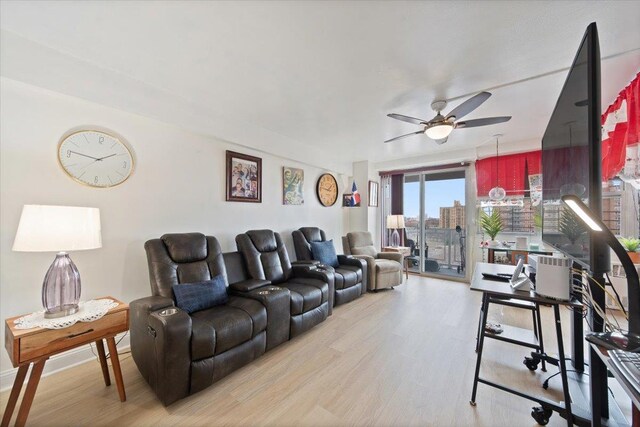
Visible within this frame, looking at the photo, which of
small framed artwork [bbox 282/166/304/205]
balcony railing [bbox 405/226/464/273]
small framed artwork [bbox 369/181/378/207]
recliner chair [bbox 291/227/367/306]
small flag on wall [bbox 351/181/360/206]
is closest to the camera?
recliner chair [bbox 291/227/367/306]

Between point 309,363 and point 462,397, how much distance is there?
116cm

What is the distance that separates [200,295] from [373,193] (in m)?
4.16

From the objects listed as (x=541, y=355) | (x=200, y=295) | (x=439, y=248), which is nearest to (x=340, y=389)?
(x=200, y=295)

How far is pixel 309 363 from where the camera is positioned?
7.00ft

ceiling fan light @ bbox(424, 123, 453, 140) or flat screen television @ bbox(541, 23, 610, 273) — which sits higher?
ceiling fan light @ bbox(424, 123, 453, 140)

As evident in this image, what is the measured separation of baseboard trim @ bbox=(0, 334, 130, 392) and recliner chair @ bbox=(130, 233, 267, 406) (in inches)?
20.2

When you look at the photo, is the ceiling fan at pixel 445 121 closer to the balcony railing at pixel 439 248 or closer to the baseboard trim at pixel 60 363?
the balcony railing at pixel 439 248

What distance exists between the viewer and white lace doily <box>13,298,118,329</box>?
1447mm

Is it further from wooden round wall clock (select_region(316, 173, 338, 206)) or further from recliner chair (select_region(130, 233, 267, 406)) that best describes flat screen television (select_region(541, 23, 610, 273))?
wooden round wall clock (select_region(316, 173, 338, 206))

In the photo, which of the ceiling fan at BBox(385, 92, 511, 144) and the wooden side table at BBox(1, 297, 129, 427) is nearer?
the wooden side table at BBox(1, 297, 129, 427)

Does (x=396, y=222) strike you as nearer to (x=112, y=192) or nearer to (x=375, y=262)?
(x=375, y=262)

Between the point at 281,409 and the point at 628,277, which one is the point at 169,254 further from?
the point at 628,277

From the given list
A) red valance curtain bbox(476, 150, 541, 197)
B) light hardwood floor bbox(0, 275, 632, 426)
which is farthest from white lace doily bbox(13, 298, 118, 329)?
red valance curtain bbox(476, 150, 541, 197)

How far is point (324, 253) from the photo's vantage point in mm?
3818
